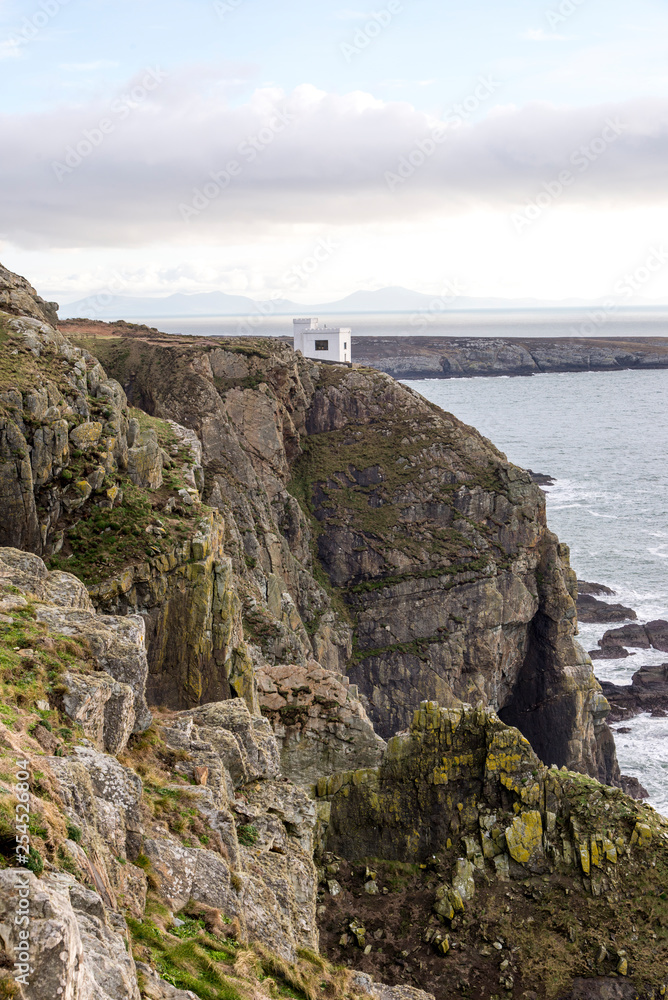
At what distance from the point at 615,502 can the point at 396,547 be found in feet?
204

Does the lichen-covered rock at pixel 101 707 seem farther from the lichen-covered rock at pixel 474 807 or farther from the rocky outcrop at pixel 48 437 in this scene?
the lichen-covered rock at pixel 474 807

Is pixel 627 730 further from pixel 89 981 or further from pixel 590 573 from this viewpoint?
pixel 89 981

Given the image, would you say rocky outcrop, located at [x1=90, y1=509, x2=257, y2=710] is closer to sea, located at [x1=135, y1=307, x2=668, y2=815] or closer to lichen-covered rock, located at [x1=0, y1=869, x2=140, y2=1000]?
lichen-covered rock, located at [x1=0, y1=869, x2=140, y2=1000]

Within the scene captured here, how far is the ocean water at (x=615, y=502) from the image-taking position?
60.6 meters

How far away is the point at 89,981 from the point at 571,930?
1874 centimetres

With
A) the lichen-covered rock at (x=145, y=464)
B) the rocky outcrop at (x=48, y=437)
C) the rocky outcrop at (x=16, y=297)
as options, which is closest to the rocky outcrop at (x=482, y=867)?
the rocky outcrop at (x=48, y=437)

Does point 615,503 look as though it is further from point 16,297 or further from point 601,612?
point 16,297

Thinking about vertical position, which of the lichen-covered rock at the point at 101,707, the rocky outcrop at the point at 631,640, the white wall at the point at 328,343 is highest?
the white wall at the point at 328,343

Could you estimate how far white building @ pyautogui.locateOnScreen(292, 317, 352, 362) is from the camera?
305 ft

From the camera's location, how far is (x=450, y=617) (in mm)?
59062

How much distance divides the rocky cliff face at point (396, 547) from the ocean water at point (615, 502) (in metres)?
5.31

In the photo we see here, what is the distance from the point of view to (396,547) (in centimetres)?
6062

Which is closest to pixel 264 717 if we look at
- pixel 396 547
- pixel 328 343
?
pixel 396 547

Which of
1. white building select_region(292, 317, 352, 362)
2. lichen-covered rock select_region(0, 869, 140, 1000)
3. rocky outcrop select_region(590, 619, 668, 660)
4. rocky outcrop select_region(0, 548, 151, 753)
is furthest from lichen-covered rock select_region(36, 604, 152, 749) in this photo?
white building select_region(292, 317, 352, 362)
